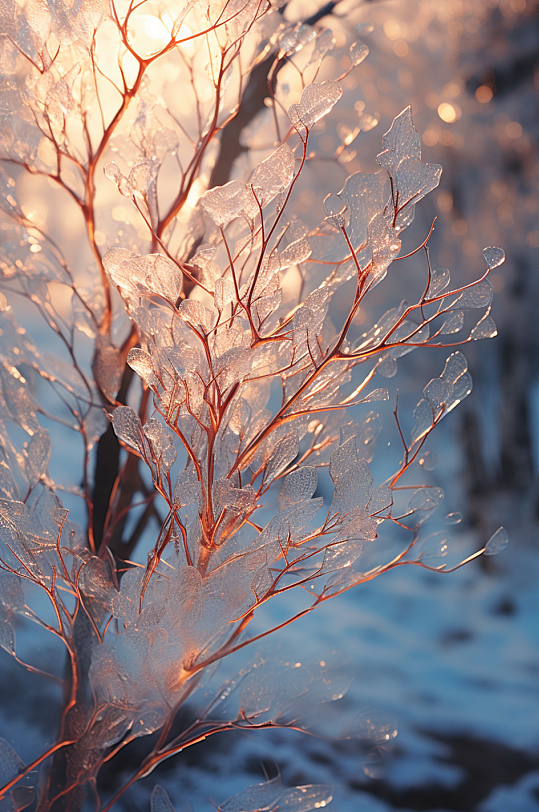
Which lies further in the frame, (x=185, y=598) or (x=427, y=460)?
(x=427, y=460)

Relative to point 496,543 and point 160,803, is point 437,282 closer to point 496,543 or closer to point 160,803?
point 496,543

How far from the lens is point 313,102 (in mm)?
386

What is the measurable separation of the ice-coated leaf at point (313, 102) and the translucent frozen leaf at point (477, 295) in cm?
17

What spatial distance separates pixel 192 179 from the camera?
0.54 m

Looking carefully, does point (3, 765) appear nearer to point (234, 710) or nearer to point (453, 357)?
point (234, 710)

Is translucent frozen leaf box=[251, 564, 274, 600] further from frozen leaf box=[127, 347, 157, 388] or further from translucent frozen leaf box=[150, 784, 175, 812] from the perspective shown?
translucent frozen leaf box=[150, 784, 175, 812]

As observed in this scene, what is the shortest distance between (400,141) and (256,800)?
603mm

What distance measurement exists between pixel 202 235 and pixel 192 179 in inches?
2.0

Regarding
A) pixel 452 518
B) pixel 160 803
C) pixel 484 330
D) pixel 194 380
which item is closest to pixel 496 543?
pixel 452 518

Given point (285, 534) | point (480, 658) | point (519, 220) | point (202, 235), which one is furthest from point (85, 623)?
point (519, 220)

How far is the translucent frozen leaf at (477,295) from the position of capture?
1.48 feet

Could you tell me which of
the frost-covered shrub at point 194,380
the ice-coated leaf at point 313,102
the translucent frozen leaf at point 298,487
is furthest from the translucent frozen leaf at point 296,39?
the translucent frozen leaf at point 298,487

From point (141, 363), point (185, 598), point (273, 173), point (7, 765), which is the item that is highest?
point (273, 173)

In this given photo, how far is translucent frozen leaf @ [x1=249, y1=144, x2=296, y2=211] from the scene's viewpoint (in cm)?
40
